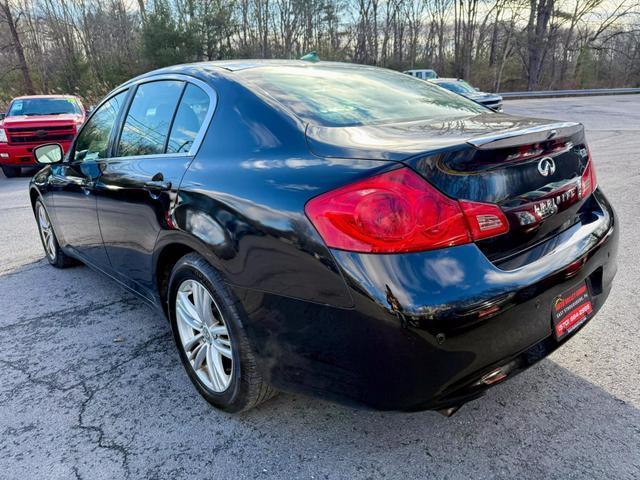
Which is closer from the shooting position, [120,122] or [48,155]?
[120,122]

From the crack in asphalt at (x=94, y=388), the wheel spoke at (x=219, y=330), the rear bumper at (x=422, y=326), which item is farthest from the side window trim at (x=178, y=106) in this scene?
the crack in asphalt at (x=94, y=388)

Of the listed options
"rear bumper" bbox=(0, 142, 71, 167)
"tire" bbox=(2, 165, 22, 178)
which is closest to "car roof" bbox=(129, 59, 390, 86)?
"rear bumper" bbox=(0, 142, 71, 167)

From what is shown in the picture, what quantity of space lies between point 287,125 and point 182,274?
90 centimetres

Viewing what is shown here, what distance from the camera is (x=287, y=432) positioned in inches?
85.7

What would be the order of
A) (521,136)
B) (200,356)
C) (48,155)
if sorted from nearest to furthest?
1. (521,136)
2. (200,356)
3. (48,155)

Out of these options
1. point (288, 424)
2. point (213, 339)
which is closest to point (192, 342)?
point (213, 339)

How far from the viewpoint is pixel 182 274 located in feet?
7.67

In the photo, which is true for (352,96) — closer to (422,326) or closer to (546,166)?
(546,166)

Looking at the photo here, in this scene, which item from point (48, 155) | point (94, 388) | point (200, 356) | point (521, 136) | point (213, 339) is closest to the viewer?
point (521, 136)

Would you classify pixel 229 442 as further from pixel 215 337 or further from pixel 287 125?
pixel 287 125

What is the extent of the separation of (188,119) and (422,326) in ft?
5.46

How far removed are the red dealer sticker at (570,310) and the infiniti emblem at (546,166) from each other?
18.2 inches

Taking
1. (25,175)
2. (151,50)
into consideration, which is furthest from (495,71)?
(25,175)

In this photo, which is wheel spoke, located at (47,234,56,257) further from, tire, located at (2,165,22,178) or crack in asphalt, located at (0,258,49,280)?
tire, located at (2,165,22,178)
